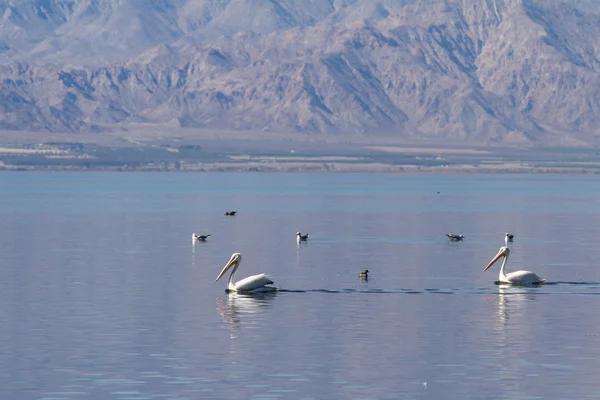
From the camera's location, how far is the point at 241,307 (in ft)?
190

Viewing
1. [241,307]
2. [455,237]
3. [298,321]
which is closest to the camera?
[298,321]

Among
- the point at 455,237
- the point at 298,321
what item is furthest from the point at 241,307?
the point at 455,237

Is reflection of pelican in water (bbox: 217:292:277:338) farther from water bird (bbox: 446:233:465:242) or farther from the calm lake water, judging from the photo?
water bird (bbox: 446:233:465:242)

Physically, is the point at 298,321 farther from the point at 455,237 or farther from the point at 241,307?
the point at 455,237

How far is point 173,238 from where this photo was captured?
109438 mm

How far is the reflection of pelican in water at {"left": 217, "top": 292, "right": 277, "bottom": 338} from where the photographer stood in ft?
174

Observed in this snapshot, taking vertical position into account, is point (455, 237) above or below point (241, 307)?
above

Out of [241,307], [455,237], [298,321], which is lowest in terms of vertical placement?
[298,321]

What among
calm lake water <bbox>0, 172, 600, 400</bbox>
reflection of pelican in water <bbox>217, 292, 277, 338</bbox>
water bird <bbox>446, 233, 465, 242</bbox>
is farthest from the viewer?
water bird <bbox>446, 233, 465, 242</bbox>

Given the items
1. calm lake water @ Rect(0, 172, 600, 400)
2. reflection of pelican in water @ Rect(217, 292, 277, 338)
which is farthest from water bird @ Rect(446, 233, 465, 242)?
reflection of pelican in water @ Rect(217, 292, 277, 338)

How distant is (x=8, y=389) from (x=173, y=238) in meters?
70.3

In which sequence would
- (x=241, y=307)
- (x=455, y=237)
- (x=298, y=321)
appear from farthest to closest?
(x=455, y=237), (x=241, y=307), (x=298, y=321)

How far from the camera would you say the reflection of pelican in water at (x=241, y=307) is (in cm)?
5305

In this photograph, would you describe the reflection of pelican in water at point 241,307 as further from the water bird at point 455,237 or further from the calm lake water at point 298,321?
the water bird at point 455,237
